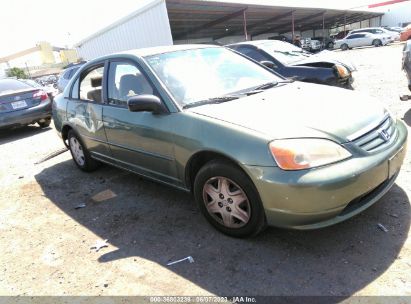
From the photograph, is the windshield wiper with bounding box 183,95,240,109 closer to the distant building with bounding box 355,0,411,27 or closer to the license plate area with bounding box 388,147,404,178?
the license plate area with bounding box 388,147,404,178

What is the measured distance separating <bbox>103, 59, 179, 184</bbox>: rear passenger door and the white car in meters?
32.2

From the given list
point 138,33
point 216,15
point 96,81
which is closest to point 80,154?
point 96,81

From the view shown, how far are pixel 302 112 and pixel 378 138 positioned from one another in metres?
0.63

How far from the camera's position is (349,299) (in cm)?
243

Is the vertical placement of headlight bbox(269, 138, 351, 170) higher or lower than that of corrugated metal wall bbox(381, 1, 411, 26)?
higher

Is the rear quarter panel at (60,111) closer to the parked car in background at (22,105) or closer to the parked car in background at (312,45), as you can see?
the parked car in background at (22,105)

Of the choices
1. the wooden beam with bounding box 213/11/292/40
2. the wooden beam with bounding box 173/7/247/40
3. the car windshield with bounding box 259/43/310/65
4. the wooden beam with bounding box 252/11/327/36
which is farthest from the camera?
the wooden beam with bounding box 252/11/327/36

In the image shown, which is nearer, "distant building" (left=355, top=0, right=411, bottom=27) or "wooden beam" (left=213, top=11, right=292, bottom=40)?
"wooden beam" (left=213, top=11, right=292, bottom=40)

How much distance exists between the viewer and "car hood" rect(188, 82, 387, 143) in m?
2.85

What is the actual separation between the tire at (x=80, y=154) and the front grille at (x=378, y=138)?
Result: 3.68 metres

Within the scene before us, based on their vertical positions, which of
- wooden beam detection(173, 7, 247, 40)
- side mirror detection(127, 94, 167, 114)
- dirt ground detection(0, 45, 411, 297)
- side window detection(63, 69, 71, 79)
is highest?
wooden beam detection(173, 7, 247, 40)

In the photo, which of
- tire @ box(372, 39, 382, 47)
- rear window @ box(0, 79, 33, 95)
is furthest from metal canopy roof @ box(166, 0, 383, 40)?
rear window @ box(0, 79, 33, 95)

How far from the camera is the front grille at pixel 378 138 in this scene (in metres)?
2.87

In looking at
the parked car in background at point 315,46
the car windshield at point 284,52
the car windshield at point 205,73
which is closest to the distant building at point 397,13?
the parked car in background at point 315,46
